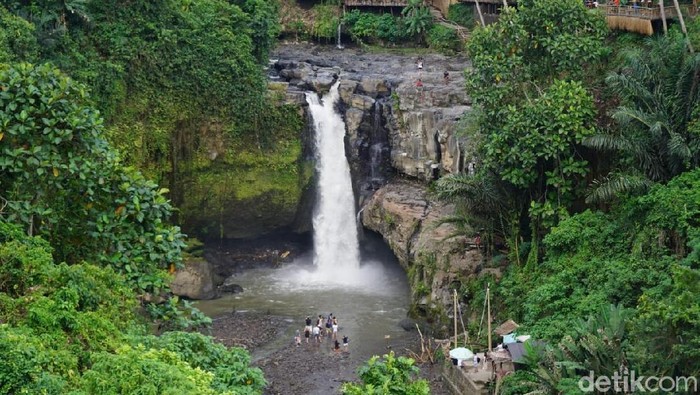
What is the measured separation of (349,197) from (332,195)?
24.6 inches

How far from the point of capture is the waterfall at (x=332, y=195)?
3497cm

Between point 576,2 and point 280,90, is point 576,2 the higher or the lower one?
the higher one

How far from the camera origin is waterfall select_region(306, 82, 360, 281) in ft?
115

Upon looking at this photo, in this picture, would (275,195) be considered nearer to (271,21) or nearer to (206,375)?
(271,21)

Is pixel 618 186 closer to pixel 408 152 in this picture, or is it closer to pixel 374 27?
pixel 408 152

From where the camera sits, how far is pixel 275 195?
34.9 metres

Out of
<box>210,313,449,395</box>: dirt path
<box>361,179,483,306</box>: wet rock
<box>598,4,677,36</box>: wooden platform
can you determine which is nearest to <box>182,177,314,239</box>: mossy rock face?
<box>361,179,483,306</box>: wet rock

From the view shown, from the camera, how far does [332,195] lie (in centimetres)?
3547

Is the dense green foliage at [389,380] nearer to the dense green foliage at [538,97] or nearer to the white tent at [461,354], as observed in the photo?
the white tent at [461,354]

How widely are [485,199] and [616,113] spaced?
474cm

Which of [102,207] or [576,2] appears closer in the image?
[102,207]

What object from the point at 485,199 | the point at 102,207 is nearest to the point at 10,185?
Answer: the point at 102,207

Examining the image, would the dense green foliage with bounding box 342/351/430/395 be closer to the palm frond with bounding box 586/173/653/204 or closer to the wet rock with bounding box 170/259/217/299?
the palm frond with bounding box 586/173/653/204

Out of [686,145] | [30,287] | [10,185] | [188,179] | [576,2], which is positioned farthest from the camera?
[188,179]
